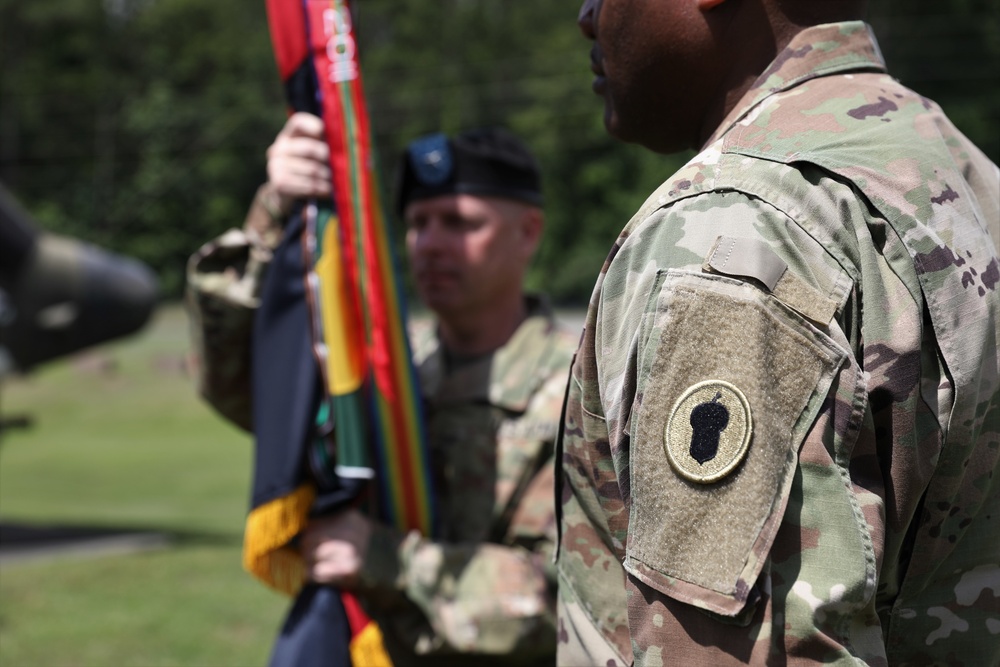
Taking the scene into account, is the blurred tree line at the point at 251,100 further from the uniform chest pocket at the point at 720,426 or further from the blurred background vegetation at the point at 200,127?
the uniform chest pocket at the point at 720,426

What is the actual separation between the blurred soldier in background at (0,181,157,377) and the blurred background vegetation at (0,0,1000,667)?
275cm

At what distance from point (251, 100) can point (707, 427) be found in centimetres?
3843

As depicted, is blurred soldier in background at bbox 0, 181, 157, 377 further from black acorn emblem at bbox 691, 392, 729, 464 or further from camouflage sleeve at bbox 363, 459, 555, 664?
black acorn emblem at bbox 691, 392, 729, 464

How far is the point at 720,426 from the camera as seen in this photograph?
124 centimetres

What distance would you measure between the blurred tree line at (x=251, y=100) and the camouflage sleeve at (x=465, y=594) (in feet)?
92.8

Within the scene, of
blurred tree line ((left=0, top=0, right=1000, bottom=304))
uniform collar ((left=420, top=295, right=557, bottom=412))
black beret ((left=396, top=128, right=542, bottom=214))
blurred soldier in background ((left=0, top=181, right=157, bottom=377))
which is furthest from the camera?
blurred tree line ((left=0, top=0, right=1000, bottom=304))

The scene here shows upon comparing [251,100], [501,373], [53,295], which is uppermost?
[501,373]

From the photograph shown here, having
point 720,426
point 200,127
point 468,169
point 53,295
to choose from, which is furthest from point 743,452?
point 200,127

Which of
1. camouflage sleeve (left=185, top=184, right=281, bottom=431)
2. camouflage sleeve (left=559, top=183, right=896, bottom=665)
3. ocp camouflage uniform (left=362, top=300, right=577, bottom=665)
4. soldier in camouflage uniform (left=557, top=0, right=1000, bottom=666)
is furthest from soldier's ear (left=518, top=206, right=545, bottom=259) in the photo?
camouflage sleeve (left=559, top=183, right=896, bottom=665)

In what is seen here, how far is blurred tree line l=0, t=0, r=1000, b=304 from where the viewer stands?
32.6 metres

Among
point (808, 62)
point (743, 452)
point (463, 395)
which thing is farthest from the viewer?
point (463, 395)

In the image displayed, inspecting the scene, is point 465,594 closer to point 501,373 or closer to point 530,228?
point 501,373

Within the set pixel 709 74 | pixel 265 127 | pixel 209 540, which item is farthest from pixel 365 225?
pixel 265 127

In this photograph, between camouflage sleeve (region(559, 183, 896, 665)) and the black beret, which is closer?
camouflage sleeve (region(559, 183, 896, 665))
